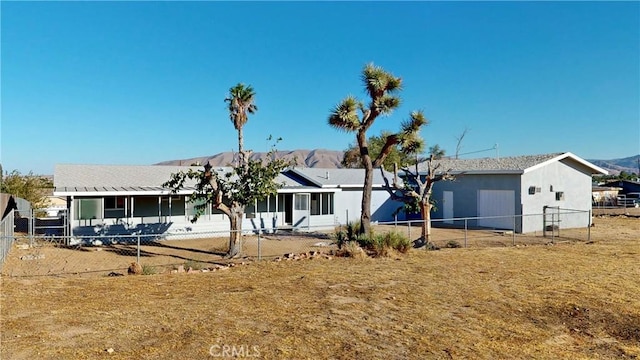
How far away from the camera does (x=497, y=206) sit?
25266 millimetres

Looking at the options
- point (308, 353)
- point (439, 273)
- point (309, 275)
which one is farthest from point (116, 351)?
point (439, 273)

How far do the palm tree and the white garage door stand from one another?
15.2m

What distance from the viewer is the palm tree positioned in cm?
1788

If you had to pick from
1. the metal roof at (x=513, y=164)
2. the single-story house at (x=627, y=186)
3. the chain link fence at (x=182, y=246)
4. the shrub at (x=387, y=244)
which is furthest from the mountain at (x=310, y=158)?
the shrub at (x=387, y=244)

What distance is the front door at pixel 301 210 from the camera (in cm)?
2555

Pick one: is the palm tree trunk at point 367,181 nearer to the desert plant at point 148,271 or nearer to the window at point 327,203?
the window at point 327,203

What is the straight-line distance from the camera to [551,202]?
84.0 feet

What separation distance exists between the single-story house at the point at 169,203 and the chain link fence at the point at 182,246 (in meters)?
0.69

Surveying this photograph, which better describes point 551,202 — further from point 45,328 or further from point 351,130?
point 45,328

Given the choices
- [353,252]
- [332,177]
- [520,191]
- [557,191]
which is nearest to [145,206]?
[353,252]

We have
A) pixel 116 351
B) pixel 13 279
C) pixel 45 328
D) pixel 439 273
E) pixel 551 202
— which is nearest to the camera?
pixel 116 351

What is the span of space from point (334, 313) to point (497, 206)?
1979 cm

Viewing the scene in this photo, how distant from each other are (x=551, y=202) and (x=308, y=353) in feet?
78.1

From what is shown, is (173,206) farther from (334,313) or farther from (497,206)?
(497,206)
